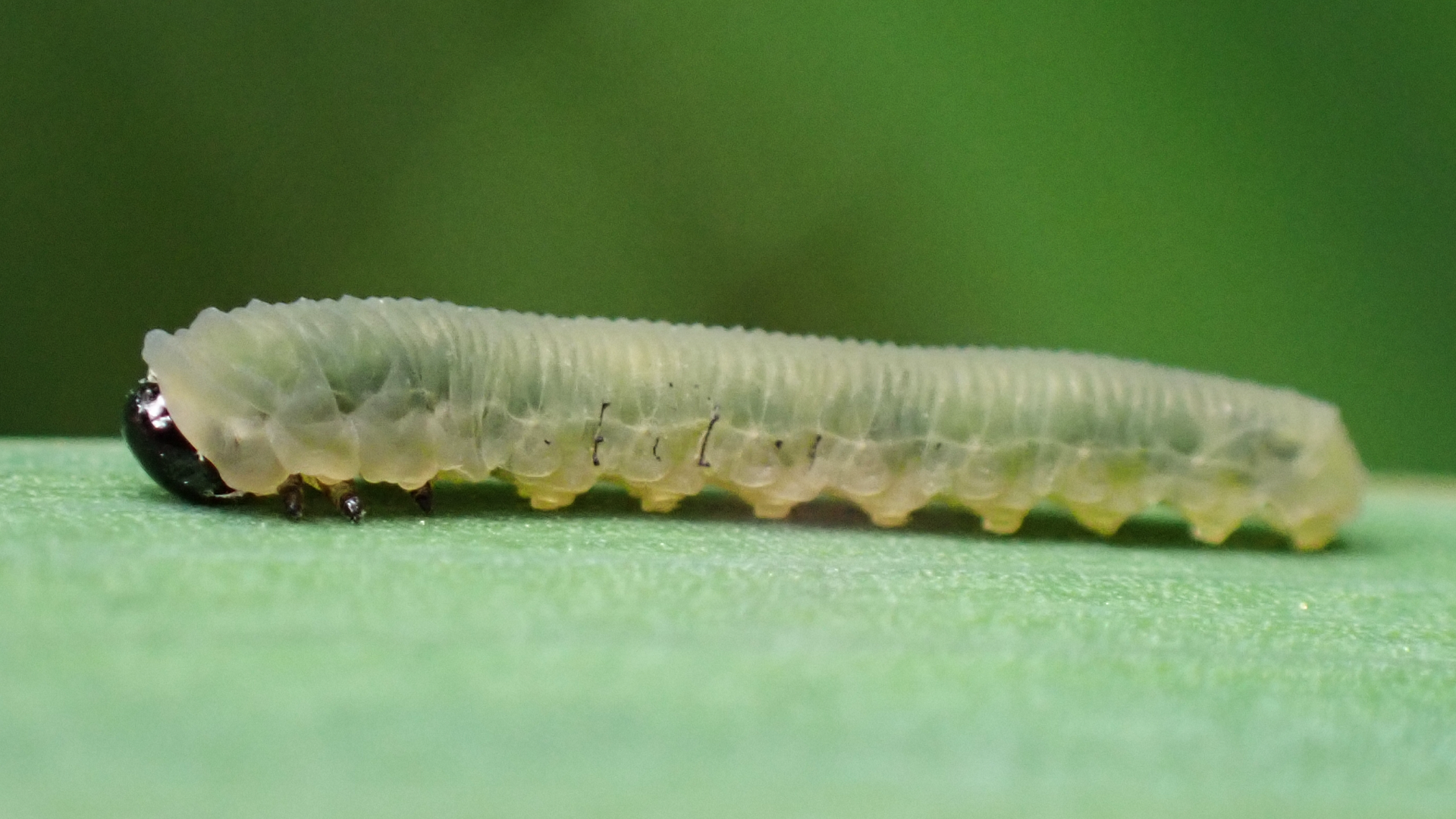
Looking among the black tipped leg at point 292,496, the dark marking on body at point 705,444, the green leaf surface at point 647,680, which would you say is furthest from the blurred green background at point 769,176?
the black tipped leg at point 292,496

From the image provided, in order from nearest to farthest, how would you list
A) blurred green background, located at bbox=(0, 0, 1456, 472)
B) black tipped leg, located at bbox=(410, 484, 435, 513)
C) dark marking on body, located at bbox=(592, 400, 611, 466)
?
black tipped leg, located at bbox=(410, 484, 435, 513), dark marking on body, located at bbox=(592, 400, 611, 466), blurred green background, located at bbox=(0, 0, 1456, 472)

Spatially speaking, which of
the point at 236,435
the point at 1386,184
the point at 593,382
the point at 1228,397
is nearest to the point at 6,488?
the point at 236,435

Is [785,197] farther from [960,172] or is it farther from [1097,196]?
[1097,196]

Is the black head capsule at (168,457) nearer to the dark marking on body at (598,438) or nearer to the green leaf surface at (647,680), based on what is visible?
the green leaf surface at (647,680)

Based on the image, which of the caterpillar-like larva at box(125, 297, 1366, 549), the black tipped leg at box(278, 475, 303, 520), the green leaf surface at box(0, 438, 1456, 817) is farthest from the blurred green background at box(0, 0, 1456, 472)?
the black tipped leg at box(278, 475, 303, 520)

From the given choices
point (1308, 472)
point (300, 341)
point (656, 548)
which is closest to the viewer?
point (656, 548)

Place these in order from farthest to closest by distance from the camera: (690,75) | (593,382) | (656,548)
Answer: (690,75) < (593,382) < (656,548)

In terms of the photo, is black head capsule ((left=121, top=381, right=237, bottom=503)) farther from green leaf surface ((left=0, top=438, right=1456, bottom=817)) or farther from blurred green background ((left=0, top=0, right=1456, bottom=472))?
blurred green background ((left=0, top=0, right=1456, bottom=472))

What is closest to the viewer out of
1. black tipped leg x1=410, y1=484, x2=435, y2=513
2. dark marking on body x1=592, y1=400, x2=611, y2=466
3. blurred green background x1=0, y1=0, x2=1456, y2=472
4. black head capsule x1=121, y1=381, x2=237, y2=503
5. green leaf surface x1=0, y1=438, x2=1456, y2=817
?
green leaf surface x1=0, y1=438, x2=1456, y2=817
